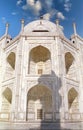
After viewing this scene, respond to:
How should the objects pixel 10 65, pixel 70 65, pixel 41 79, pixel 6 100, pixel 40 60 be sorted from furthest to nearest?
pixel 70 65
pixel 10 65
pixel 40 60
pixel 6 100
pixel 41 79

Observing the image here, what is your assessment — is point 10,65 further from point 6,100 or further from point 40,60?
point 6,100

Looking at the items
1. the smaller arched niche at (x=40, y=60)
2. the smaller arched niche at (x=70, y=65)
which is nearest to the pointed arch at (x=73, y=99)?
the smaller arched niche at (x=70, y=65)

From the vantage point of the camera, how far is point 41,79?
49.5 feet

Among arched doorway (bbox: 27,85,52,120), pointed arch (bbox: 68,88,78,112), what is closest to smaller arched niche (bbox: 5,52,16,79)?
arched doorway (bbox: 27,85,52,120)

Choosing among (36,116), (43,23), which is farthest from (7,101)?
(43,23)

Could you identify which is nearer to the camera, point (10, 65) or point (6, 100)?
point (6, 100)

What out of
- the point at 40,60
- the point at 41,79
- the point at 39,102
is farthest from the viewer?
the point at 40,60

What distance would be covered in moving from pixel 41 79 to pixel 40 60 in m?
3.82

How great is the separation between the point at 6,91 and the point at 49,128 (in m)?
6.73

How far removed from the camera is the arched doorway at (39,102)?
15.4 metres

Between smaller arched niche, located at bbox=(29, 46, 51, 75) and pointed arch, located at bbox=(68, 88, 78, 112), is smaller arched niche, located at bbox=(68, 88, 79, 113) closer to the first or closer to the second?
pointed arch, located at bbox=(68, 88, 78, 112)

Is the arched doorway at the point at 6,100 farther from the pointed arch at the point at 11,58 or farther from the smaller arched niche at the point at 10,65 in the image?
the pointed arch at the point at 11,58

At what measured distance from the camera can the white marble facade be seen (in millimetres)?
14070

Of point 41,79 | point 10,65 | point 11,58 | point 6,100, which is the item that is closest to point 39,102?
point 41,79
